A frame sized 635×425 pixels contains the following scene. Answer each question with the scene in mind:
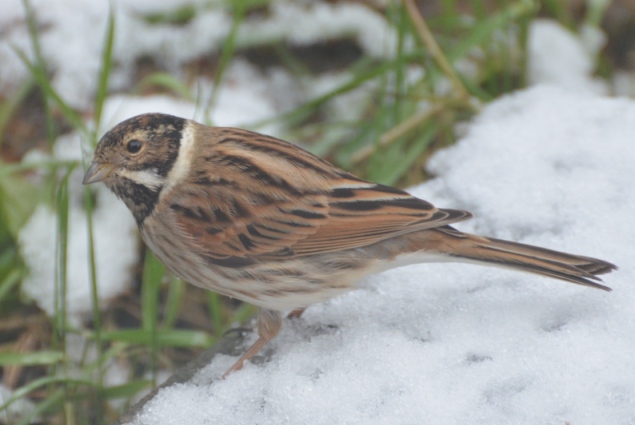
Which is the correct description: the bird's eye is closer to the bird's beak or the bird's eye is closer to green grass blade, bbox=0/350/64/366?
the bird's beak

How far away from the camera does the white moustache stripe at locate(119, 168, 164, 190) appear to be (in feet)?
11.8

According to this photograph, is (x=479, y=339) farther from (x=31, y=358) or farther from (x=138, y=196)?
(x=31, y=358)

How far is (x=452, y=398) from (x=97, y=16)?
4028mm

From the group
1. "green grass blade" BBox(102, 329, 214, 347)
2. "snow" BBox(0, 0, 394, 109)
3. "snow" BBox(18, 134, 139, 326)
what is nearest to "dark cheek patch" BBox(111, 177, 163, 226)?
"green grass blade" BBox(102, 329, 214, 347)

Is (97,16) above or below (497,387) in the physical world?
above

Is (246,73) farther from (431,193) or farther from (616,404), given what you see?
(616,404)

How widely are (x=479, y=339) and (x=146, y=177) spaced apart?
1.48 m

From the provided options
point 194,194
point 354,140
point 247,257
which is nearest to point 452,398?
point 247,257

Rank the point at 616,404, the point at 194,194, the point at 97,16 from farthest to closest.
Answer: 1. the point at 97,16
2. the point at 194,194
3. the point at 616,404

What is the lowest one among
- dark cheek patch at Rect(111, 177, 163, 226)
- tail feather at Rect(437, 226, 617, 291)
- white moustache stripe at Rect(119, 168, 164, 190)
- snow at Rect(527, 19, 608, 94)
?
tail feather at Rect(437, 226, 617, 291)

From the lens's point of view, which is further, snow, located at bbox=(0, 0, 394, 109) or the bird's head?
snow, located at bbox=(0, 0, 394, 109)

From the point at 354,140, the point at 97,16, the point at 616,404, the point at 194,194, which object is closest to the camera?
the point at 616,404

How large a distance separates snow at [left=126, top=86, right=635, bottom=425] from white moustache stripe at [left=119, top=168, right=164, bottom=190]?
78 cm

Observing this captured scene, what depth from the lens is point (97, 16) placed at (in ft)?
19.3
